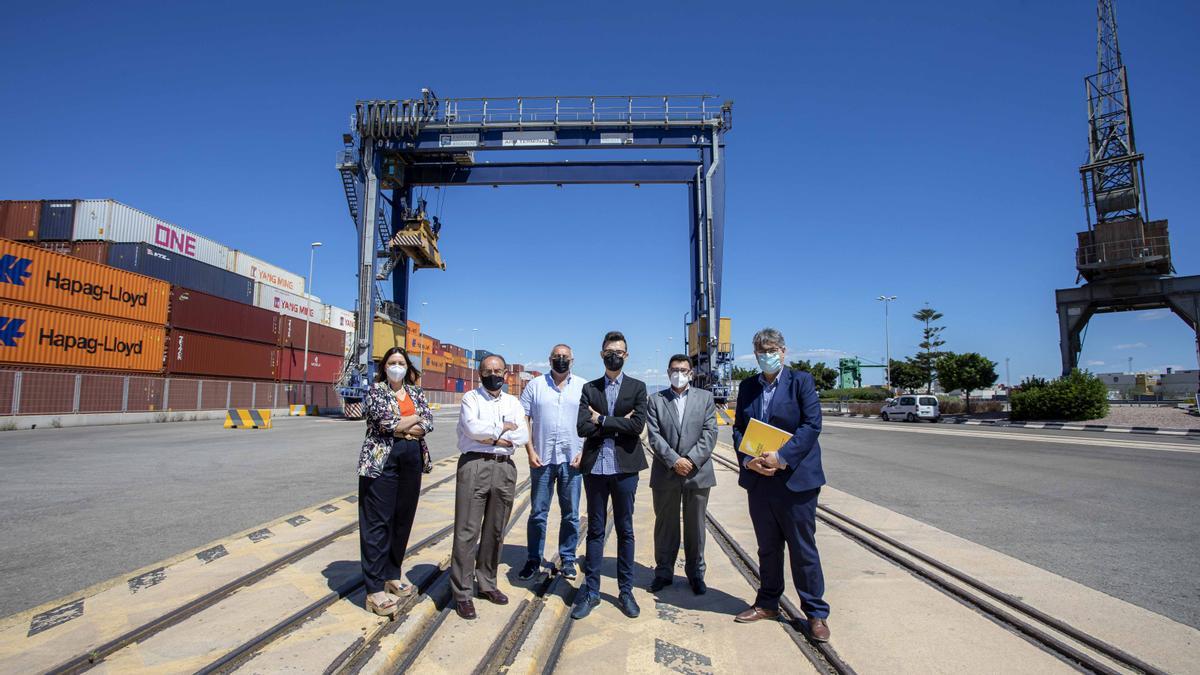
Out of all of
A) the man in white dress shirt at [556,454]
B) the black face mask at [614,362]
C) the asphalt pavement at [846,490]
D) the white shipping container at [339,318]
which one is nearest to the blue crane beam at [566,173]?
the asphalt pavement at [846,490]

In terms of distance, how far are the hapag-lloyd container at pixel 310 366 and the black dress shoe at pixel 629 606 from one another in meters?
31.7

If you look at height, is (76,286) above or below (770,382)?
above


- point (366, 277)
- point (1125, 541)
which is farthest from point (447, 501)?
point (366, 277)

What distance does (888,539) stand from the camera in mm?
5359

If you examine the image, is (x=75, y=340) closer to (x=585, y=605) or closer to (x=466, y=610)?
(x=466, y=610)

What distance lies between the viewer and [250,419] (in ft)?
72.4

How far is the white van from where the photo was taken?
3312 centimetres

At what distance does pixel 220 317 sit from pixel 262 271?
17.3 m

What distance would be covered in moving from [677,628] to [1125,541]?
16.5 ft

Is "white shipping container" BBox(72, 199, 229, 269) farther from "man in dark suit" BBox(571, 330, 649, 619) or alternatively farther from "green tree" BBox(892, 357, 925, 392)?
"green tree" BBox(892, 357, 925, 392)

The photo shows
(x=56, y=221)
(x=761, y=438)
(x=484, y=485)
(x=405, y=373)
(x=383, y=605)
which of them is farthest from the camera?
(x=56, y=221)

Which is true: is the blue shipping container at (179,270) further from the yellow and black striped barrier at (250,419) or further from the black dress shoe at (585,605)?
the black dress shoe at (585,605)

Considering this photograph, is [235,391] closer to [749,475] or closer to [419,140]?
[419,140]

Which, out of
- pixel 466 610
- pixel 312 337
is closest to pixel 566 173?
pixel 312 337
